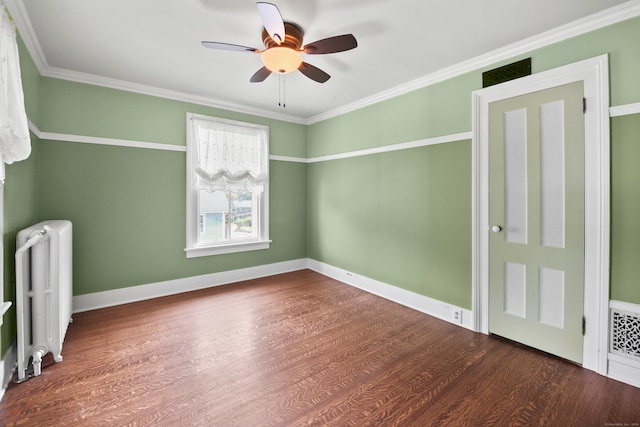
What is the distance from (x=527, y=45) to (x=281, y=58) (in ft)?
6.89

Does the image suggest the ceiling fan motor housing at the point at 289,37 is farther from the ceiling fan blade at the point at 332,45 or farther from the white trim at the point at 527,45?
the white trim at the point at 527,45

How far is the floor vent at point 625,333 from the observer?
1.96 metres

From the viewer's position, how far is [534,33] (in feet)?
7.58

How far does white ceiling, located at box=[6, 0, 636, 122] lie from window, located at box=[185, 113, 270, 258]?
75 centimetres

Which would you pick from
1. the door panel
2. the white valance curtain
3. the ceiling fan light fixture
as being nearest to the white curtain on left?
the ceiling fan light fixture

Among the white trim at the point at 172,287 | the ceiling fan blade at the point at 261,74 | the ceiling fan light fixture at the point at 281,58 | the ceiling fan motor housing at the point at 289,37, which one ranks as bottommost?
the white trim at the point at 172,287

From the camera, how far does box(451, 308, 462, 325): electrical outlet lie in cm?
287

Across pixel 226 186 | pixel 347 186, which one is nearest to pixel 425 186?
pixel 347 186

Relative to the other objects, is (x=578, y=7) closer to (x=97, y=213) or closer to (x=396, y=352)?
(x=396, y=352)

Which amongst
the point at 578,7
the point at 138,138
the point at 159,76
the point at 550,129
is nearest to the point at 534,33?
the point at 578,7

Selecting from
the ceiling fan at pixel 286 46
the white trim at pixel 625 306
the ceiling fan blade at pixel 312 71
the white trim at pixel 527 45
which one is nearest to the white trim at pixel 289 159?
the white trim at pixel 527 45

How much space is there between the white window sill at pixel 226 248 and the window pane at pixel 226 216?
123 mm

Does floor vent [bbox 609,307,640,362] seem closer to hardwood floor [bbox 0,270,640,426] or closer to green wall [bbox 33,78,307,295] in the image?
hardwood floor [bbox 0,270,640,426]

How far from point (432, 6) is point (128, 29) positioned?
238cm
